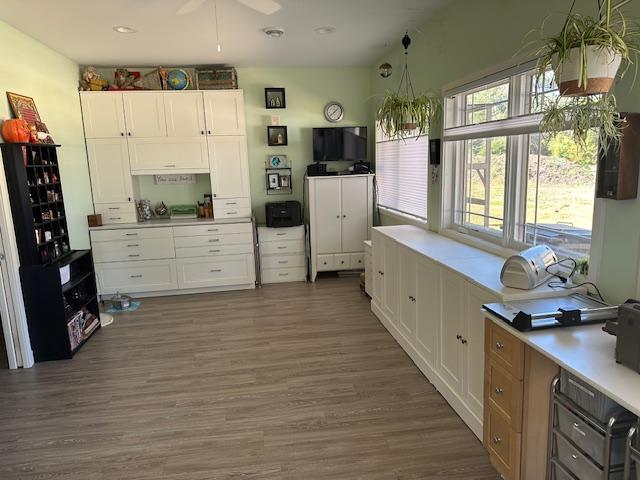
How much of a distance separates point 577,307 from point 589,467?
2.19 feet

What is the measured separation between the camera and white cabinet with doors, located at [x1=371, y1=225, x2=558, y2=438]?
2352 millimetres

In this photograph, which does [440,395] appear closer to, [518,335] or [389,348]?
[389,348]

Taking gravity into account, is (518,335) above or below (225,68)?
below

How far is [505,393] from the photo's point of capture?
1.94 m

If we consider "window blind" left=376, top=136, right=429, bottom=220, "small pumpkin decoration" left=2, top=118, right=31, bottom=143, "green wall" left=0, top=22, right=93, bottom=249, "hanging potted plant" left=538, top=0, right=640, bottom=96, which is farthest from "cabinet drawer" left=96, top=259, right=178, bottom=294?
"hanging potted plant" left=538, top=0, right=640, bottom=96

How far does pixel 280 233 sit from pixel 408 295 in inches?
97.7

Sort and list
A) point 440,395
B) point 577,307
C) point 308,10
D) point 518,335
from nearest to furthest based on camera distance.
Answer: point 518,335
point 577,307
point 440,395
point 308,10

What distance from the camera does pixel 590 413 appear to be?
5.29ft

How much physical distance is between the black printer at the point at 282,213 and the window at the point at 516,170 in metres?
2.27

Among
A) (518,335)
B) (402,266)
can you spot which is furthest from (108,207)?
(518,335)

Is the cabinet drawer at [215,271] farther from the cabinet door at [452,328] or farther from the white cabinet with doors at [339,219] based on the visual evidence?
the cabinet door at [452,328]

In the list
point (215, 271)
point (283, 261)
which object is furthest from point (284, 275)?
point (215, 271)

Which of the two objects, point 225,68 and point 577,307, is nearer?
point 577,307

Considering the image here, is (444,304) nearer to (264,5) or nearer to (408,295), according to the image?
(408,295)
